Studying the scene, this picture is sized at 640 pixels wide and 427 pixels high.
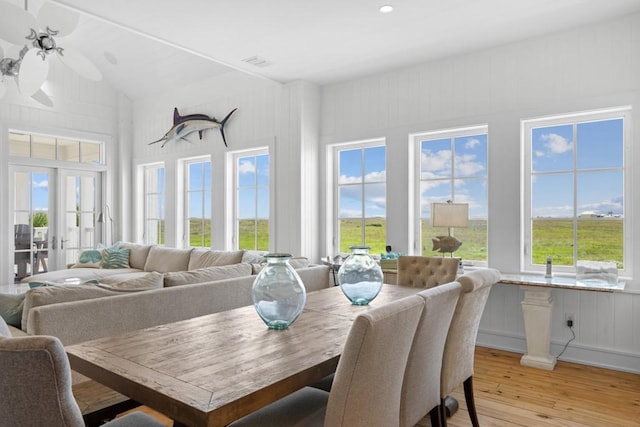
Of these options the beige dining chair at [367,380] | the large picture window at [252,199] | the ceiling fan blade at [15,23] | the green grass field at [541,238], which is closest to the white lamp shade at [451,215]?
the green grass field at [541,238]

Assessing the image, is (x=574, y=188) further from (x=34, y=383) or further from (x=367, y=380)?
(x=34, y=383)

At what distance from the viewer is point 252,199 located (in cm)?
597

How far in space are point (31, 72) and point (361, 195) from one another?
3.46 metres

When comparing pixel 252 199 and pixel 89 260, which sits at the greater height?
pixel 252 199

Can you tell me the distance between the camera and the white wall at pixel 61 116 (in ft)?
19.4

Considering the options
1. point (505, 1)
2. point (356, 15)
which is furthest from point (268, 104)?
point (505, 1)

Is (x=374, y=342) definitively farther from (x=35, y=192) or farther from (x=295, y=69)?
(x=35, y=192)

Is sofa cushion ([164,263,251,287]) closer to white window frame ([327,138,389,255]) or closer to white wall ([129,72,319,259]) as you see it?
white wall ([129,72,319,259])

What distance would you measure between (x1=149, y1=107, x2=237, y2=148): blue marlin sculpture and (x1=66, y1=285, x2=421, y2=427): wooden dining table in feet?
14.4

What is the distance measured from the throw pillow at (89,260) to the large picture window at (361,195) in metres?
3.55

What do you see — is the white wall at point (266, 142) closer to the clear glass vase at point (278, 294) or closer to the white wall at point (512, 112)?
the white wall at point (512, 112)

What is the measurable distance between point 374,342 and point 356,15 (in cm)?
301

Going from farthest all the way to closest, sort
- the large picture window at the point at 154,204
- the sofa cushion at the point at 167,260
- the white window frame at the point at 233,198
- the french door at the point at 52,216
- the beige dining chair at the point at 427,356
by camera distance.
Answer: the large picture window at the point at 154,204 < the french door at the point at 52,216 < the white window frame at the point at 233,198 < the sofa cushion at the point at 167,260 < the beige dining chair at the point at 427,356

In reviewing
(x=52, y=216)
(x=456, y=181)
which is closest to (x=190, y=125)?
(x=52, y=216)
